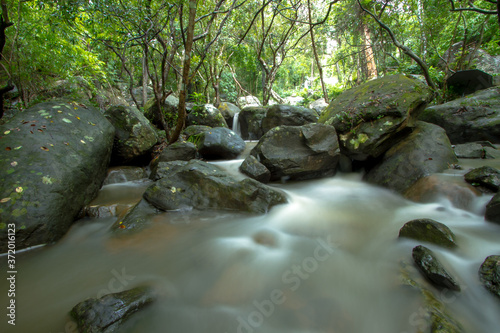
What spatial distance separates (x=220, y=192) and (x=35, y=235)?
2.11 metres

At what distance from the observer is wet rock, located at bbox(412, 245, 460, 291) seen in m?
1.72

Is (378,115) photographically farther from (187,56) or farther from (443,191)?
(187,56)

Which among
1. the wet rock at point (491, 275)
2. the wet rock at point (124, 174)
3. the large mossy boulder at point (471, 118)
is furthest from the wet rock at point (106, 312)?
the large mossy boulder at point (471, 118)

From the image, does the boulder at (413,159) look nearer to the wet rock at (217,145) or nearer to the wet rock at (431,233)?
the wet rock at (431,233)

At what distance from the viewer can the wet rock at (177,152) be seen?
17.1 ft

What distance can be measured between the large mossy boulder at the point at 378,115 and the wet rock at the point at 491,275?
2.66 metres

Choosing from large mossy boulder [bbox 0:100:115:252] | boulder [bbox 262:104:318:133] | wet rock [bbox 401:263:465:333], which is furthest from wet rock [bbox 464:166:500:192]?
boulder [bbox 262:104:318:133]

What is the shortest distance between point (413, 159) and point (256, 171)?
9.04ft

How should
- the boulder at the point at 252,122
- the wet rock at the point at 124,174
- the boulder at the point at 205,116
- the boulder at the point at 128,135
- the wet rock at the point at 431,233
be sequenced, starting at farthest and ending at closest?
the boulder at the point at 252,122 → the boulder at the point at 205,116 → the boulder at the point at 128,135 → the wet rock at the point at 124,174 → the wet rock at the point at 431,233

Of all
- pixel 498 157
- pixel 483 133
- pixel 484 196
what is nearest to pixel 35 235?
pixel 484 196

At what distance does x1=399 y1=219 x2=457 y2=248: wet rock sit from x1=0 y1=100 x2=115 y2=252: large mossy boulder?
3.96m

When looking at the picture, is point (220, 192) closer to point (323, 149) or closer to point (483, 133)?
point (323, 149)

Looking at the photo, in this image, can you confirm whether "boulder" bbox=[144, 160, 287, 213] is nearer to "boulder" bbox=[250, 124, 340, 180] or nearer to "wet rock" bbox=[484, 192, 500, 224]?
"boulder" bbox=[250, 124, 340, 180]

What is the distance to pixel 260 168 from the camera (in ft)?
14.6
